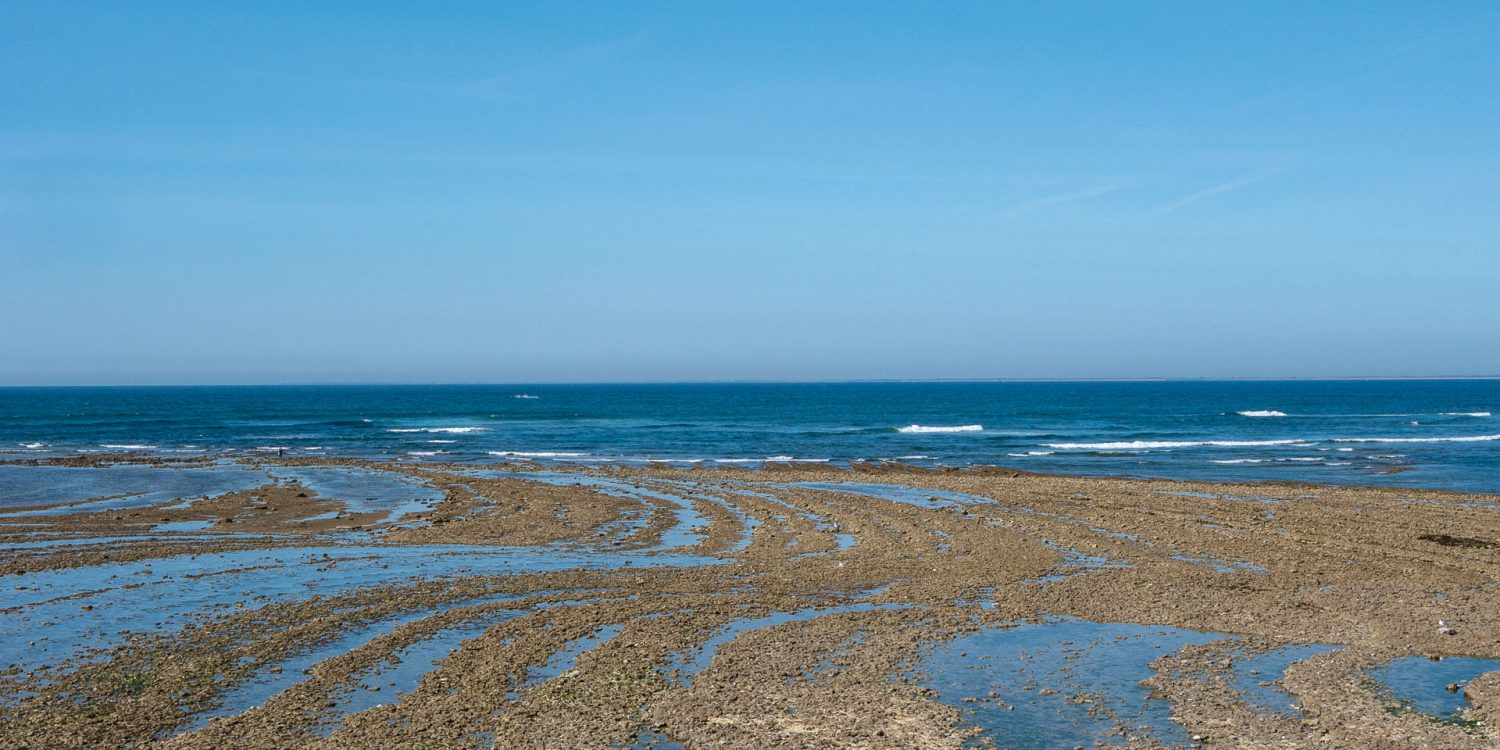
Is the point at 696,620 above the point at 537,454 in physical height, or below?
above

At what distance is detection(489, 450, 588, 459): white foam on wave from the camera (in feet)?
166

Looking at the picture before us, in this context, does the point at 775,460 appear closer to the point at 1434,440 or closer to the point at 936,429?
the point at 936,429

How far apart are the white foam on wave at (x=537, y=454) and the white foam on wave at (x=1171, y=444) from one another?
80.3 feet

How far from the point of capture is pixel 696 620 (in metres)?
12.4

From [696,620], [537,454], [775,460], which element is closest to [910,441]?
[775,460]

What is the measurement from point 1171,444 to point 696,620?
52.3 meters

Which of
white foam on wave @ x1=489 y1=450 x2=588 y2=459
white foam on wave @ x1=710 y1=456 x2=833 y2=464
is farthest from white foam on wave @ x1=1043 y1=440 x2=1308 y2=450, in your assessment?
white foam on wave @ x1=489 y1=450 x2=588 y2=459

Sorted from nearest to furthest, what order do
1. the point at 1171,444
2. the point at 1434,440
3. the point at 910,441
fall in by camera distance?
1. the point at 1434,440
2. the point at 1171,444
3. the point at 910,441

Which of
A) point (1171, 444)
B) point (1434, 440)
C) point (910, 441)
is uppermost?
point (1434, 440)

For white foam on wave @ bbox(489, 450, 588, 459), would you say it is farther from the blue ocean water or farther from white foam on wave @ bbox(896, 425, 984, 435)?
white foam on wave @ bbox(896, 425, 984, 435)

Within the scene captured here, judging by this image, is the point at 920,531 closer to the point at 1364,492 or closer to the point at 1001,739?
the point at 1001,739

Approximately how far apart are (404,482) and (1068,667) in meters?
28.4

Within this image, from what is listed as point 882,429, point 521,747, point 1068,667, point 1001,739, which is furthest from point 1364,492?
point 882,429

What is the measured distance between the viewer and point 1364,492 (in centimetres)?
3156
